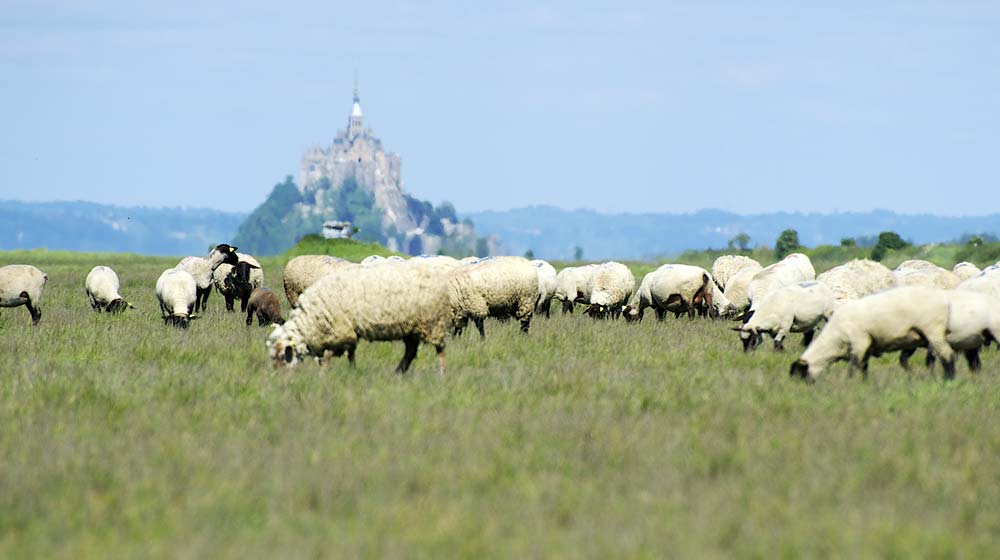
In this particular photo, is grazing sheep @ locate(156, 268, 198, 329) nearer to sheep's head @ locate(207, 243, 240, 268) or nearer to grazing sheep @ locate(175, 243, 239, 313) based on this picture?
sheep's head @ locate(207, 243, 240, 268)

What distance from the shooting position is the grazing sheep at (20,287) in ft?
67.7

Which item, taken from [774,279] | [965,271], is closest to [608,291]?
[774,279]

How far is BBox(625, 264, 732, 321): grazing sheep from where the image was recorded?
23391 mm

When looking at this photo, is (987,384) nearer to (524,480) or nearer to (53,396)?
(524,480)

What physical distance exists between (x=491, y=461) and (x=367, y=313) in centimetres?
510

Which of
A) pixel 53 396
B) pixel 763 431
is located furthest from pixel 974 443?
pixel 53 396

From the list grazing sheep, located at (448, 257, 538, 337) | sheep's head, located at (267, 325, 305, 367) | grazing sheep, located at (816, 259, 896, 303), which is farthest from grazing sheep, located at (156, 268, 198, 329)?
grazing sheep, located at (816, 259, 896, 303)

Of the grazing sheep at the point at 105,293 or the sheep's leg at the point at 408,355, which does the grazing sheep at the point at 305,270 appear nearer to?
the grazing sheep at the point at 105,293

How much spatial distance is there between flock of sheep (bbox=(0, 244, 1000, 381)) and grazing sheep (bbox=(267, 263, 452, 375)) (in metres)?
0.01

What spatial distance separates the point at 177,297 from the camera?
21000 mm

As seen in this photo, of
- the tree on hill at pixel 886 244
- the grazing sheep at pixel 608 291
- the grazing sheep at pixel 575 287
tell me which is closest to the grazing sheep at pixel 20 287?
the grazing sheep at pixel 608 291

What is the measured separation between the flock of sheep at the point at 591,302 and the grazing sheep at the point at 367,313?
0.01 m

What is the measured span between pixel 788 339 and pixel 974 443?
9563 mm

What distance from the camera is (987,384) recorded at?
12.6 metres
